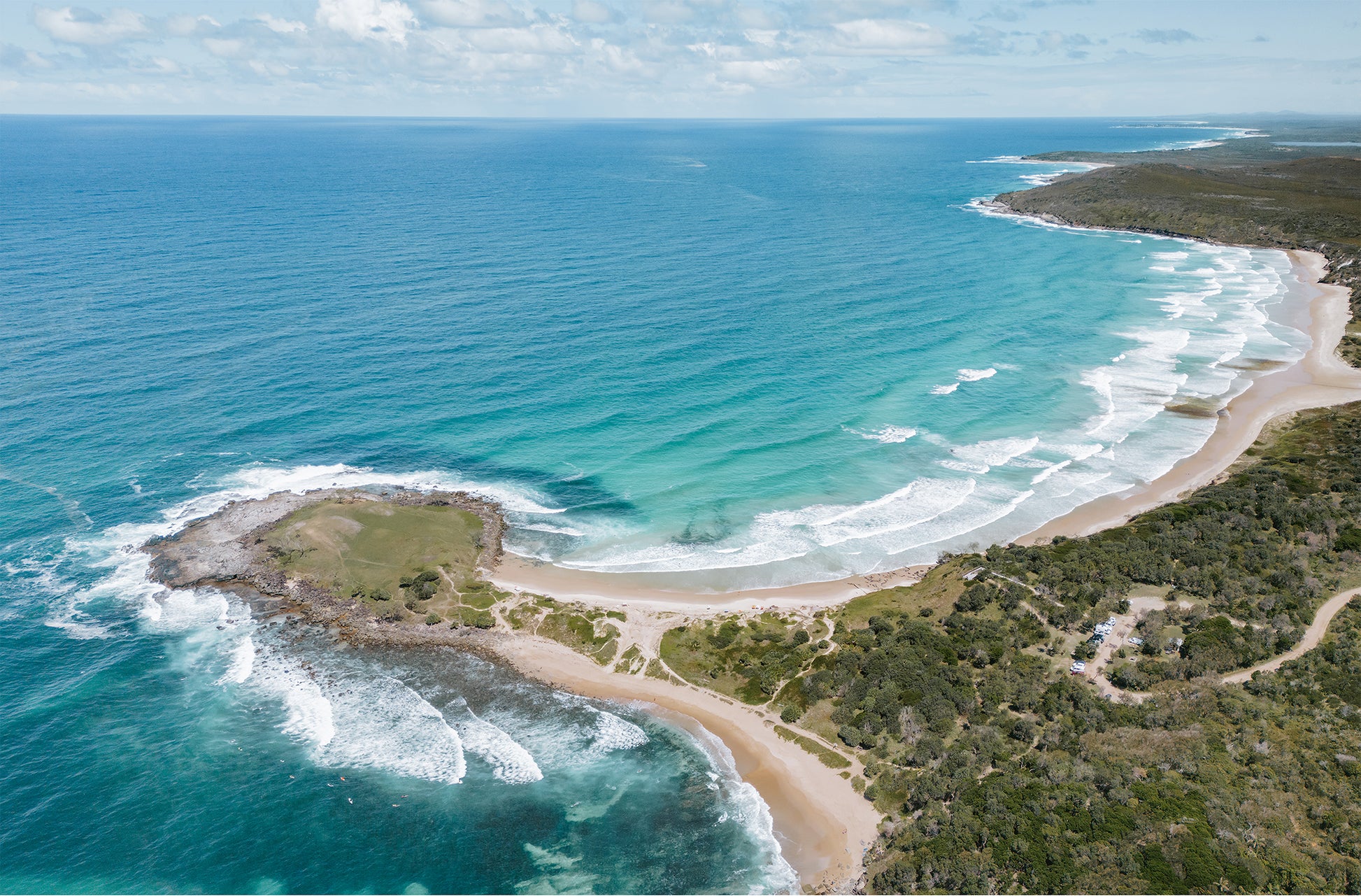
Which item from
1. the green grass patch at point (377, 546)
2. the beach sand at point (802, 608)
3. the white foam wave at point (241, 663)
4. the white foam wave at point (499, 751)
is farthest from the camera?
the green grass patch at point (377, 546)

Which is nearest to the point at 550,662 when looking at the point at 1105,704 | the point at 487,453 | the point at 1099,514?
the point at 487,453

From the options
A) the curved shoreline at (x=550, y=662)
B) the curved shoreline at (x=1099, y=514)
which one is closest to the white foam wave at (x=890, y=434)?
the curved shoreline at (x=1099, y=514)

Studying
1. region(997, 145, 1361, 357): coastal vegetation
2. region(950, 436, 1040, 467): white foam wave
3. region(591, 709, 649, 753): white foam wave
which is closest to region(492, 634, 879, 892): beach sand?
region(591, 709, 649, 753): white foam wave

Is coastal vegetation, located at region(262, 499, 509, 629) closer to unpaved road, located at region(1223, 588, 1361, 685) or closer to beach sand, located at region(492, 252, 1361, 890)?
beach sand, located at region(492, 252, 1361, 890)

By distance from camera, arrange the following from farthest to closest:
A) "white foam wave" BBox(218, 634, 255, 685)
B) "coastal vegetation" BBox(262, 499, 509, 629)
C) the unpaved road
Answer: "coastal vegetation" BBox(262, 499, 509, 629), "white foam wave" BBox(218, 634, 255, 685), the unpaved road

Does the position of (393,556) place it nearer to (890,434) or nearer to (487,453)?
(487,453)

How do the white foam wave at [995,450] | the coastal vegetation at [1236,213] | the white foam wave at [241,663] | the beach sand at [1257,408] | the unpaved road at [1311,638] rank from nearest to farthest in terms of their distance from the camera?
the unpaved road at [1311,638]
the white foam wave at [241,663]
the beach sand at [1257,408]
the white foam wave at [995,450]
the coastal vegetation at [1236,213]

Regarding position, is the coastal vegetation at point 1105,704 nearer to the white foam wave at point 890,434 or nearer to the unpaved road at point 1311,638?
the unpaved road at point 1311,638
